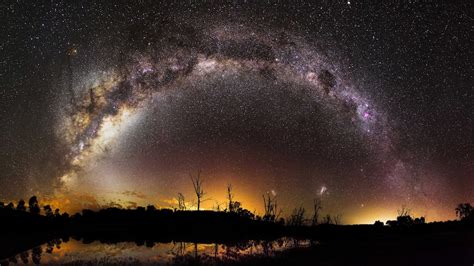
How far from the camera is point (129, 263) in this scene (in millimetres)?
19500

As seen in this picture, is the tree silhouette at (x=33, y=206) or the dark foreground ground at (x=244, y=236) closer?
the dark foreground ground at (x=244, y=236)

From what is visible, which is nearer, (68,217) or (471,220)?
(68,217)

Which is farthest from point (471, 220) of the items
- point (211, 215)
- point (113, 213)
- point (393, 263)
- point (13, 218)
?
point (13, 218)

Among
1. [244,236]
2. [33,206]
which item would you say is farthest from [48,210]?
[244,236]

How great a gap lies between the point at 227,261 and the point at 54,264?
8.39 meters

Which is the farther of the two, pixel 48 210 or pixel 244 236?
pixel 48 210

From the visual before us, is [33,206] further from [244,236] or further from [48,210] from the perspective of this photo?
[244,236]

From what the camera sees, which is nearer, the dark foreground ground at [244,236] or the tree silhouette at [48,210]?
the dark foreground ground at [244,236]

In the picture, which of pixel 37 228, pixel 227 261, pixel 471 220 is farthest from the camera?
pixel 471 220

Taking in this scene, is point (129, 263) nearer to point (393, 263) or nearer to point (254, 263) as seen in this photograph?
point (254, 263)

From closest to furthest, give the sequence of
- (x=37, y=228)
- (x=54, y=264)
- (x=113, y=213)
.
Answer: (x=54, y=264)
(x=37, y=228)
(x=113, y=213)

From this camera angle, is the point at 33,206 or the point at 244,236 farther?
the point at 33,206

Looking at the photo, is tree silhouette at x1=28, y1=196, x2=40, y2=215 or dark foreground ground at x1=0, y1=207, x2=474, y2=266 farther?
tree silhouette at x1=28, y1=196, x2=40, y2=215

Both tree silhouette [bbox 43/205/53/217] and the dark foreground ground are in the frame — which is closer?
the dark foreground ground
